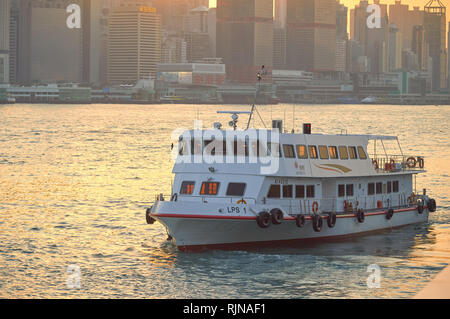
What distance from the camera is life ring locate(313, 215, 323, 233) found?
39.4 metres

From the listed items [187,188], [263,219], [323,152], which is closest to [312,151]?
[323,152]

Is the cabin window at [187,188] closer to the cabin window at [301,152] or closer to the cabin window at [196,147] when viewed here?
the cabin window at [196,147]

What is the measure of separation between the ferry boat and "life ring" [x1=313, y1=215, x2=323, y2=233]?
4 cm

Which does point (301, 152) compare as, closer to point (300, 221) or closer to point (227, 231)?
point (300, 221)

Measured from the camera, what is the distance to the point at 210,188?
38.8 m

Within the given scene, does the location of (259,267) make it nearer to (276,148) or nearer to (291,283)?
(291,283)

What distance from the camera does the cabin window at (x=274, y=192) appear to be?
39.0 metres

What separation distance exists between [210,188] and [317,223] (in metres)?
5.29

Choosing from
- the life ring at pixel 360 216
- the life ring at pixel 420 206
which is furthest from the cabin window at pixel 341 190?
the life ring at pixel 420 206

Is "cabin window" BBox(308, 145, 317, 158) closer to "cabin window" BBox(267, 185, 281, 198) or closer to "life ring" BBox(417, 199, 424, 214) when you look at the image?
"cabin window" BBox(267, 185, 281, 198)
